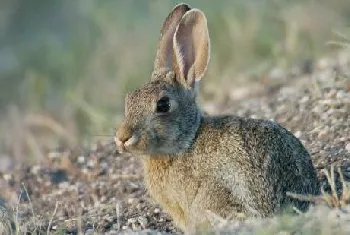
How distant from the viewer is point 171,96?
8109 mm

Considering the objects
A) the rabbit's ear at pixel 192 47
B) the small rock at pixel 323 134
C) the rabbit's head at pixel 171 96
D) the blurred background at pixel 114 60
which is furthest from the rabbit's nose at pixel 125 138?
Answer: the blurred background at pixel 114 60

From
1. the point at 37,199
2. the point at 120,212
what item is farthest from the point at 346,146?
the point at 37,199

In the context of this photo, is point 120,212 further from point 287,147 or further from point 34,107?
point 34,107

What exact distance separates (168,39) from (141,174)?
1.36m

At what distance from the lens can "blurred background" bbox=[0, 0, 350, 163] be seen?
1186 cm

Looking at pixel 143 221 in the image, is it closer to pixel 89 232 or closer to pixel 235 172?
pixel 89 232

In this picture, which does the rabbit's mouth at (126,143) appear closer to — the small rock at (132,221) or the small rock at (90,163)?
the small rock at (132,221)

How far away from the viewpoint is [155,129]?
789 cm

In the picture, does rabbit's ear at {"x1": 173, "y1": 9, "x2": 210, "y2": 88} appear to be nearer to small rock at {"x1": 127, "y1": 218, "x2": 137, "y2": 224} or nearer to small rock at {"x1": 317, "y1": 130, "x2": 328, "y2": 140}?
small rock at {"x1": 127, "y1": 218, "x2": 137, "y2": 224}

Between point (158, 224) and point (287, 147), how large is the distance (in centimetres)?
129

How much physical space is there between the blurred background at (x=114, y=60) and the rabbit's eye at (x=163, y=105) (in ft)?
9.08

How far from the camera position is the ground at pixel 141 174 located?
7.90 meters

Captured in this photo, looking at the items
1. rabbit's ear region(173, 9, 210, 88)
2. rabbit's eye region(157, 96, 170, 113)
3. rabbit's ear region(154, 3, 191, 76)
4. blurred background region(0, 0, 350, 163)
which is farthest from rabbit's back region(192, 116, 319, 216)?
blurred background region(0, 0, 350, 163)

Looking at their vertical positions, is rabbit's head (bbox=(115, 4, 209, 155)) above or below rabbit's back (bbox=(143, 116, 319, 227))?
above
